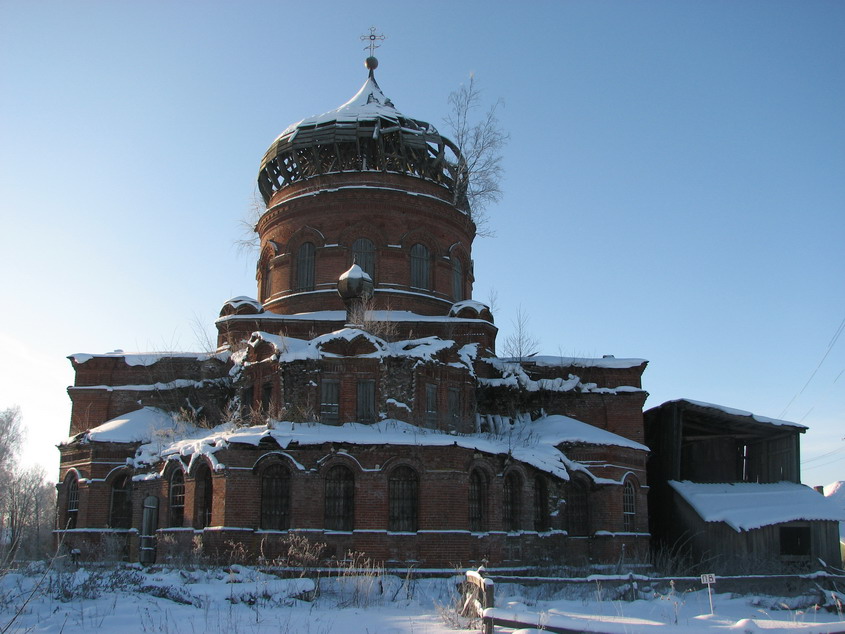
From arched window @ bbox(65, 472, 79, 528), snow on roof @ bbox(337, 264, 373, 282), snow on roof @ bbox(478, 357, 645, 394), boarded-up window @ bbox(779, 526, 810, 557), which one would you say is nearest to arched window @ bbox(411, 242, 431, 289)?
snow on roof @ bbox(337, 264, 373, 282)

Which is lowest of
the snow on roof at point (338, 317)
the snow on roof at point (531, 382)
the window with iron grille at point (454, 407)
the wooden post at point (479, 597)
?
the wooden post at point (479, 597)

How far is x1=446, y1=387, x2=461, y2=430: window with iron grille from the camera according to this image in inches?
854

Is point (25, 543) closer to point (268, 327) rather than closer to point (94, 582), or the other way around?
point (268, 327)

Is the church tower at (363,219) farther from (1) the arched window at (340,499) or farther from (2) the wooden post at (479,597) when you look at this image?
(2) the wooden post at (479,597)

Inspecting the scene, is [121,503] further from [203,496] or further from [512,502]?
[512,502]

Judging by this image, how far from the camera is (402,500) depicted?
19.2 metres

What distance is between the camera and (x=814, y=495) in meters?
24.0

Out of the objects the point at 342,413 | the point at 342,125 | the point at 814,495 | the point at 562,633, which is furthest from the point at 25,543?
the point at 814,495

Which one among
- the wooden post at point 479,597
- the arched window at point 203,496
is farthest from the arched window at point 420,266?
the wooden post at point 479,597

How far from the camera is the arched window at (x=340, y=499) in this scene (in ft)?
62.4

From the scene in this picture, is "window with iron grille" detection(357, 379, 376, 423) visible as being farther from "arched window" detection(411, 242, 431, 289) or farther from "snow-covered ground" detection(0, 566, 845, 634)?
"arched window" detection(411, 242, 431, 289)

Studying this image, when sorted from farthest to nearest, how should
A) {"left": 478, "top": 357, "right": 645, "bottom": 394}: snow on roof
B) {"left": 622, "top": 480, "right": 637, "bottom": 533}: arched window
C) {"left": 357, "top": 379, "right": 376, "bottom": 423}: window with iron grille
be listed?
{"left": 478, "top": 357, "right": 645, "bottom": 394}: snow on roof
{"left": 622, "top": 480, "right": 637, "bottom": 533}: arched window
{"left": 357, "top": 379, "right": 376, "bottom": 423}: window with iron grille

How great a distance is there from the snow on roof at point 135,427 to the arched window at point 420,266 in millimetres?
8552

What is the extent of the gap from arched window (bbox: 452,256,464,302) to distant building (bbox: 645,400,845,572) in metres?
7.56
